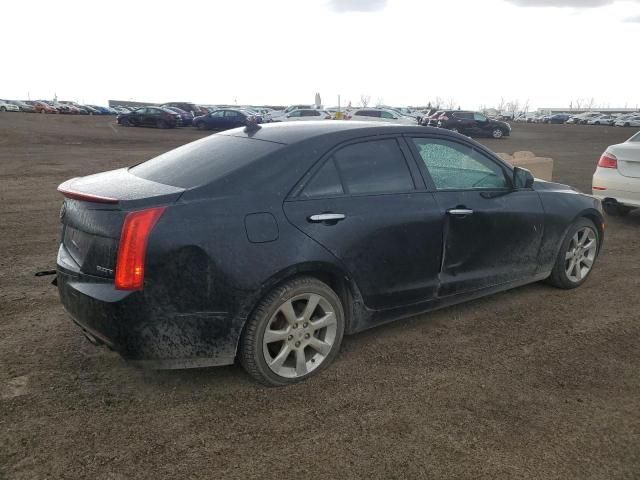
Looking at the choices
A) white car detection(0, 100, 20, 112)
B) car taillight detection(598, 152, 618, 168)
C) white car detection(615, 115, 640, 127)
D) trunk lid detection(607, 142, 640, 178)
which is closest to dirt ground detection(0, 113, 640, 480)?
trunk lid detection(607, 142, 640, 178)

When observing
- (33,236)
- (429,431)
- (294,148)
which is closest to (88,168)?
(33,236)

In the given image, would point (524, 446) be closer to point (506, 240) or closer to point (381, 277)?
point (381, 277)

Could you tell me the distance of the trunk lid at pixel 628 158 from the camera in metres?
7.25

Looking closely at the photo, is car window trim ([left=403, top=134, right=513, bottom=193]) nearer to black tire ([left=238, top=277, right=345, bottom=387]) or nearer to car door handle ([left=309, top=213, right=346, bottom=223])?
car door handle ([left=309, top=213, right=346, bottom=223])

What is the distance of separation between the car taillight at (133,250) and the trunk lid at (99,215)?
42 mm

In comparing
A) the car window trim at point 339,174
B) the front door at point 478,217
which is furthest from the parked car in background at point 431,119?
the car window trim at point 339,174

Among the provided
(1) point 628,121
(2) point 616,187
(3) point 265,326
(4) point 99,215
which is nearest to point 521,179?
(3) point 265,326

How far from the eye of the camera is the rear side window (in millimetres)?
3462

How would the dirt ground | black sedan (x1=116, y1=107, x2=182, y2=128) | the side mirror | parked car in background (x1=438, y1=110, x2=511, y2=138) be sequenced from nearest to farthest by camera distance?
the dirt ground → the side mirror → parked car in background (x1=438, y1=110, x2=511, y2=138) → black sedan (x1=116, y1=107, x2=182, y2=128)

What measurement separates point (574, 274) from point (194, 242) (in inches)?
149

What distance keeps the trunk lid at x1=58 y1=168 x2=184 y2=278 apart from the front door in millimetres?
1949

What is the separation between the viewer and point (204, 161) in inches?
140

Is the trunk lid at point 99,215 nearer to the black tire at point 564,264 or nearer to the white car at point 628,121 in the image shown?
the black tire at point 564,264

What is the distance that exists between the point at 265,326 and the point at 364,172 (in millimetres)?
1249
